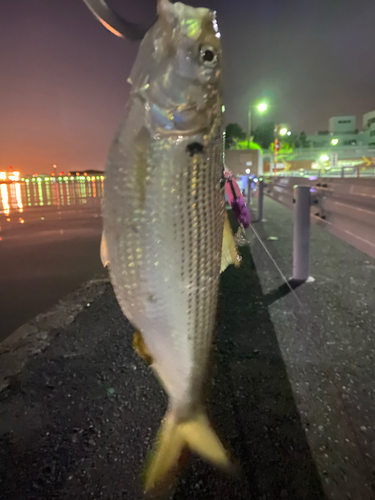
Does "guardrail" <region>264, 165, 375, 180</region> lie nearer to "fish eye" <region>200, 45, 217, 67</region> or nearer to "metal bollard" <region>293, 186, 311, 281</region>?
"metal bollard" <region>293, 186, 311, 281</region>

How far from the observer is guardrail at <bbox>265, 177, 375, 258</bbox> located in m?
4.44

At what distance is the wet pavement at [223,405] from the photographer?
1881 millimetres

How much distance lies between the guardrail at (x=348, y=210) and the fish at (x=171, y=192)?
3600 millimetres

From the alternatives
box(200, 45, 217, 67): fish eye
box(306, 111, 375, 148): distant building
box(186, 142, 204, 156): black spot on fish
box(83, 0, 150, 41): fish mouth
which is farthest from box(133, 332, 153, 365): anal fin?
box(306, 111, 375, 148): distant building

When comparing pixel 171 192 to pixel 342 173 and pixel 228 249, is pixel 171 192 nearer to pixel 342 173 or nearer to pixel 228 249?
pixel 228 249

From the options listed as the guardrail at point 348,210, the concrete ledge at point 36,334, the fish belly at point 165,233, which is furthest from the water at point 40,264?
the guardrail at point 348,210

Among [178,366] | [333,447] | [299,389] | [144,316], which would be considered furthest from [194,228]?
[299,389]

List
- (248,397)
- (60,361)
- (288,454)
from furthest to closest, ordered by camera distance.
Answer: (60,361), (248,397), (288,454)

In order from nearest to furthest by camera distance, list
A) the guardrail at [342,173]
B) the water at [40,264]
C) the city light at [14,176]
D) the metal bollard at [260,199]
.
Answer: the water at [40,264]
the metal bollard at [260,199]
the guardrail at [342,173]
the city light at [14,176]

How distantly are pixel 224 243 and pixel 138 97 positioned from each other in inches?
26.7

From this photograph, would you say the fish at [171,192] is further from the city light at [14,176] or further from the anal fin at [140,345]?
the city light at [14,176]

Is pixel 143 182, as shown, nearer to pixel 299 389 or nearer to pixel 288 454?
pixel 288 454

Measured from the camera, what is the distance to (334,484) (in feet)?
6.14

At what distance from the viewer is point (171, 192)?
1.28m
